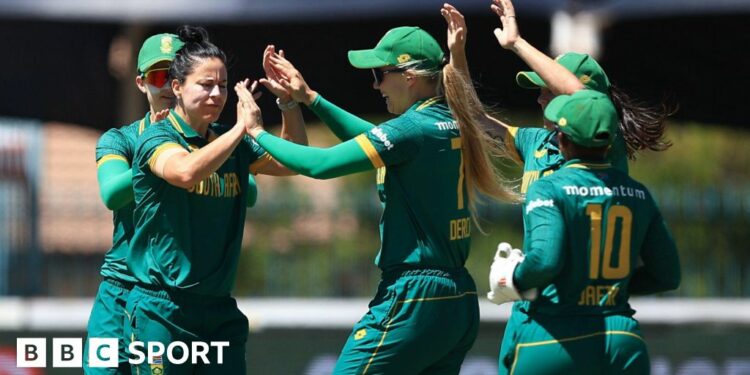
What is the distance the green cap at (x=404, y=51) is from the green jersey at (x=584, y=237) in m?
0.80

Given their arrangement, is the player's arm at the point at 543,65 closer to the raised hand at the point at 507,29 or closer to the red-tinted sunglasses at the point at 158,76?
the raised hand at the point at 507,29

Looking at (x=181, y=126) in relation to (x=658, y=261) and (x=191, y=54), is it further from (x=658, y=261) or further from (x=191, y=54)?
(x=658, y=261)

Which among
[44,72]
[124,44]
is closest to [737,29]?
[124,44]

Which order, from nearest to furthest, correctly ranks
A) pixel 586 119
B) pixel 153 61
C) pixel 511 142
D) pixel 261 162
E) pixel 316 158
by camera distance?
pixel 586 119 < pixel 316 158 < pixel 261 162 < pixel 153 61 < pixel 511 142

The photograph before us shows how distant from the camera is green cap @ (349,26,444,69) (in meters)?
4.79

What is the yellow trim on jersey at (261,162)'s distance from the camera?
498 cm

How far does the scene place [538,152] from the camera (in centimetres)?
495

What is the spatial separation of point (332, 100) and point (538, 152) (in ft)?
12.1

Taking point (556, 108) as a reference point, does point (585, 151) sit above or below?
below

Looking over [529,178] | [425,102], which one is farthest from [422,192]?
[529,178]

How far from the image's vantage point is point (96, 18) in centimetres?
810

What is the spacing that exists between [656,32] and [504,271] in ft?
13.9

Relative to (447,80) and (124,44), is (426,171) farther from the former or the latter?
(124,44)

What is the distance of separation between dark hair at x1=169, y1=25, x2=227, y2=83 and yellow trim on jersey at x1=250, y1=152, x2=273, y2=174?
41 centimetres
